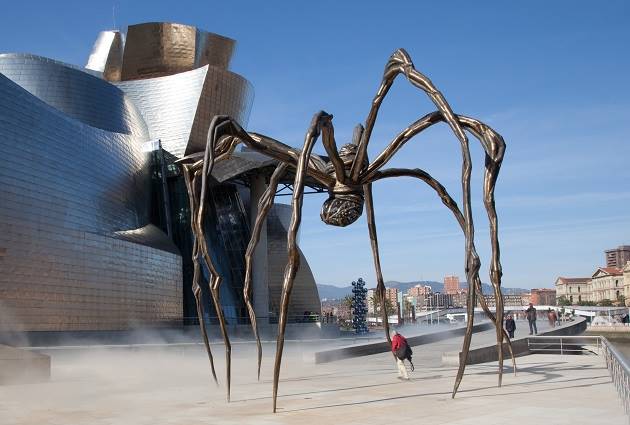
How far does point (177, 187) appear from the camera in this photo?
43219mm

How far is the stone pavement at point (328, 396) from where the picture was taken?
27.7 feet

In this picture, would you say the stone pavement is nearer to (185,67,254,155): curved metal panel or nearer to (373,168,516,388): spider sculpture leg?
(373,168,516,388): spider sculpture leg

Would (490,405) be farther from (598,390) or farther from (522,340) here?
(522,340)

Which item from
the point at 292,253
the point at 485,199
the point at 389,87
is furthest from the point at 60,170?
the point at 485,199

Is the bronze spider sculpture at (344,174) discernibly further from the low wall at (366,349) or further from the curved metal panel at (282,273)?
the curved metal panel at (282,273)

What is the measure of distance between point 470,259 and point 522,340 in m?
11.9

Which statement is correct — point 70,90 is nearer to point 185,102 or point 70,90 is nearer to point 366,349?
point 185,102

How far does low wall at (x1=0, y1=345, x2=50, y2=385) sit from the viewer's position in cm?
1330

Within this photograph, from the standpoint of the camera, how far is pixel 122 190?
37.2 metres

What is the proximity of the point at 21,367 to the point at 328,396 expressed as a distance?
682cm

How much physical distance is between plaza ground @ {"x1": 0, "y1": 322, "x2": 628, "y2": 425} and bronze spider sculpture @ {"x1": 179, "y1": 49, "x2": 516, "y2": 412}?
625mm

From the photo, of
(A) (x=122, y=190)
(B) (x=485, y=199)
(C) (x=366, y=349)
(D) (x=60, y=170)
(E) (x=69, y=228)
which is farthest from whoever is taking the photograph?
(A) (x=122, y=190)

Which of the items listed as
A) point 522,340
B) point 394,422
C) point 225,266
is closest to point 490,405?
point 394,422

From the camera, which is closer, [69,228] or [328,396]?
[328,396]
